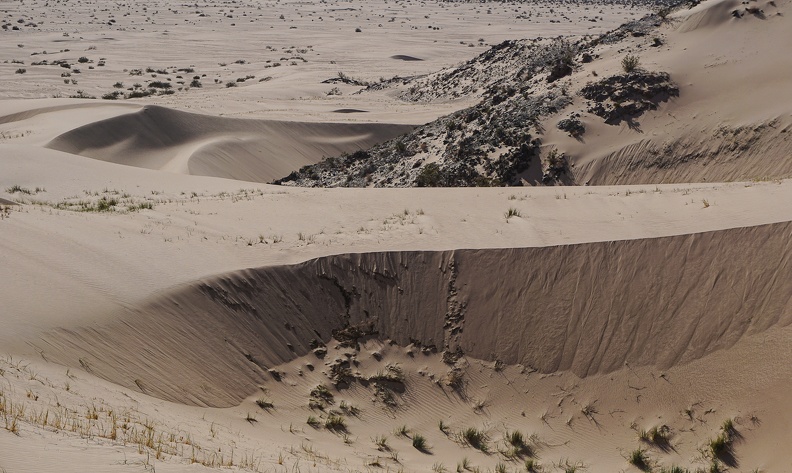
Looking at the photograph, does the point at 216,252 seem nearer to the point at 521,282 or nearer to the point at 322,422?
the point at 322,422

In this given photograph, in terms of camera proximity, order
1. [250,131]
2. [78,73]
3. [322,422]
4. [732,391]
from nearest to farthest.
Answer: [322,422]
[732,391]
[250,131]
[78,73]

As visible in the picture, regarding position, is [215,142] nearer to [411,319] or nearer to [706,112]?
[706,112]

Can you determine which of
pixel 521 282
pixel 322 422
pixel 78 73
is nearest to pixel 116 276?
pixel 322 422

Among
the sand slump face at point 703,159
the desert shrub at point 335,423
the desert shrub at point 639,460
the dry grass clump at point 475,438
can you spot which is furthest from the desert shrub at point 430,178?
the desert shrub at point 639,460

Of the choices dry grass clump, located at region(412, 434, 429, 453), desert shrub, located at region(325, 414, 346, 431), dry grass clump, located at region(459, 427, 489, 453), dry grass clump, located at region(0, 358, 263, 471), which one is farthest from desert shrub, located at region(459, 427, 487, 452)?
dry grass clump, located at region(0, 358, 263, 471)

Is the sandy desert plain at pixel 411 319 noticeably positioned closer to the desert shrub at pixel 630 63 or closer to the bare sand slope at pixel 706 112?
the bare sand slope at pixel 706 112

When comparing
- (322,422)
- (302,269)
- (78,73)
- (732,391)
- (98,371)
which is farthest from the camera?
(78,73)
